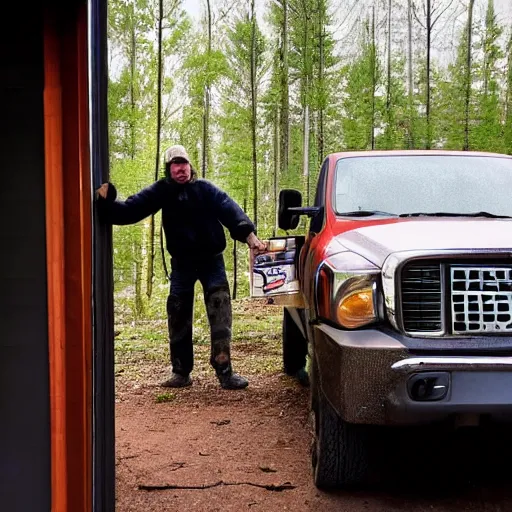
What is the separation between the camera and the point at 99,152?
2.41 m

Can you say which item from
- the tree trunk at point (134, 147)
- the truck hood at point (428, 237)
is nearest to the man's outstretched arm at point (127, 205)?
the truck hood at point (428, 237)

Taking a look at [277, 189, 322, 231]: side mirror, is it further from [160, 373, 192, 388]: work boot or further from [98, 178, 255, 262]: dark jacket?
[160, 373, 192, 388]: work boot

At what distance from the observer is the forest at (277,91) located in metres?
Result: 11.7

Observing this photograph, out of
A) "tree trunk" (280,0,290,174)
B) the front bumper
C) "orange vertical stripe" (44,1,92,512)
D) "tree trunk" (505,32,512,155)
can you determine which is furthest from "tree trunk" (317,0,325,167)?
"orange vertical stripe" (44,1,92,512)

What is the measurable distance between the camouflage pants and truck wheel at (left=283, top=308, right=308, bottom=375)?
68 centimetres

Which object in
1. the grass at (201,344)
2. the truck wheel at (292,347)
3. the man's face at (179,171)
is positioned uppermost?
the man's face at (179,171)

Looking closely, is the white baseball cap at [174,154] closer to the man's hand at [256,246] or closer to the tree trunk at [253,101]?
the man's hand at [256,246]

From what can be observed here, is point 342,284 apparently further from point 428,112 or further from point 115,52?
point 428,112

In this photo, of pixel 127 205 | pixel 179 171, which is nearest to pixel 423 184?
pixel 127 205

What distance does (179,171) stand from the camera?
512 cm

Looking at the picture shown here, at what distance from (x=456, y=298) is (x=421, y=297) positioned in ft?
0.49

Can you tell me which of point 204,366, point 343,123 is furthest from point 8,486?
point 343,123

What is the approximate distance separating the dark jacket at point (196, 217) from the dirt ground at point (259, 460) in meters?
1.39

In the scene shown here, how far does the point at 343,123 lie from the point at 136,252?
21.6ft
